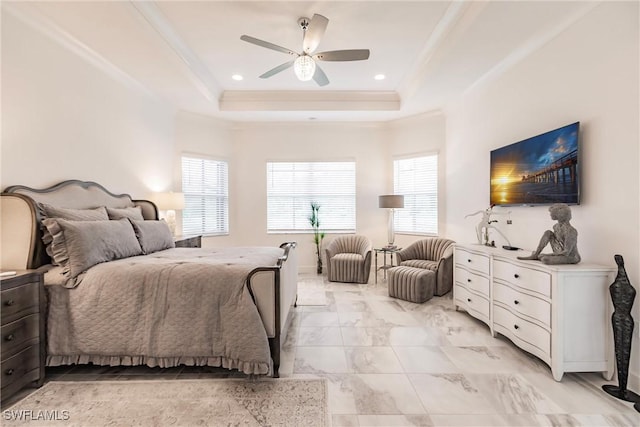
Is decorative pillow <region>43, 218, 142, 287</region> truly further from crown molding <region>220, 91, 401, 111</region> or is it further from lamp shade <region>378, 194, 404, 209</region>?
lamp shade <region>378, 194, 404, 209</region>

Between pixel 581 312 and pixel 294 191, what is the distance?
480cm

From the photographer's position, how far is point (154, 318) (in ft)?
7.66

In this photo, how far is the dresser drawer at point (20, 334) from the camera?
2.02 m

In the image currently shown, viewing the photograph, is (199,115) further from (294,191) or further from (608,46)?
(608,46)

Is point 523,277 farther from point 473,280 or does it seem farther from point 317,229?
point 317,229

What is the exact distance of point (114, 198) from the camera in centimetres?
376

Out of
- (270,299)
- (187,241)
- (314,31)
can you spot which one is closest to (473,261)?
(270,299)

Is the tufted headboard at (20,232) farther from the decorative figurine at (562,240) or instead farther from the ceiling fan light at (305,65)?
the decorative figurine at (562,240)

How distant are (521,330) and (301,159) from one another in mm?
4591

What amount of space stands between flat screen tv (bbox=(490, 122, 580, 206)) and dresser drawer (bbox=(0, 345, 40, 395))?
4.34 m

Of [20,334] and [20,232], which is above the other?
[20,232]

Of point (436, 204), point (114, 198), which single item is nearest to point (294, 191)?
point (436, 204)

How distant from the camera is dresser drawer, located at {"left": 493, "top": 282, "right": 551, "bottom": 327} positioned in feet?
7.91

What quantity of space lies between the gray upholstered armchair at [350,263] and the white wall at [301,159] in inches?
24.9
